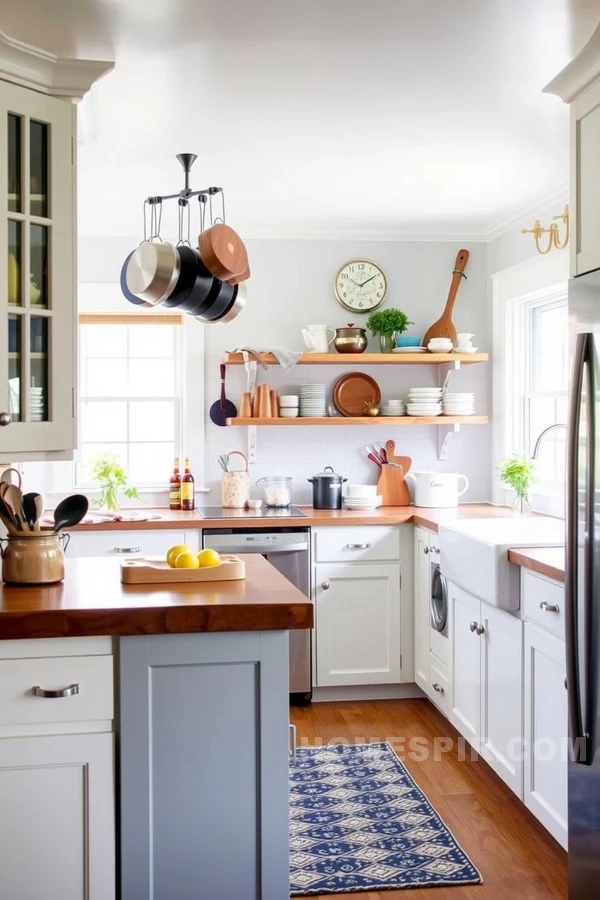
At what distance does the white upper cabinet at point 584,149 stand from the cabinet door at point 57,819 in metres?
1.83

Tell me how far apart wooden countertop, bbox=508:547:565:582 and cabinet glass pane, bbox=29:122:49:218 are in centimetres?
186

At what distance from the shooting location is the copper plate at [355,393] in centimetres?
506

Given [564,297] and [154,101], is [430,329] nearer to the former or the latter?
[564,297]

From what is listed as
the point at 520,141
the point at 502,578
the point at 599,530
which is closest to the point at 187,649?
the point at 599,530

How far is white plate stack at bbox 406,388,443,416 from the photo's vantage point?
4.91 metres

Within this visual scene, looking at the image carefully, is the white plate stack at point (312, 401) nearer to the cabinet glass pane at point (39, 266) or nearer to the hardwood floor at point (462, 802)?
the hardwood floor at point (462, 802)

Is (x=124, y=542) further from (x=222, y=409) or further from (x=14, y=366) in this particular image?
(x=14, y=366)

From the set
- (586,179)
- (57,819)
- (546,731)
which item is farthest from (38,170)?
(546,731)

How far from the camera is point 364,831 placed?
3131 millimetres

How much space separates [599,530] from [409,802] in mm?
1596

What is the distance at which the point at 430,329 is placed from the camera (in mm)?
5043

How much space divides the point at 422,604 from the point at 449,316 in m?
1.62

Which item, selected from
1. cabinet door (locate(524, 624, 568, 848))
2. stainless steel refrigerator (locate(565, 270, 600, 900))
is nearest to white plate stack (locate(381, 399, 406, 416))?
cabinet door (locate(524, 624, 568, 848))

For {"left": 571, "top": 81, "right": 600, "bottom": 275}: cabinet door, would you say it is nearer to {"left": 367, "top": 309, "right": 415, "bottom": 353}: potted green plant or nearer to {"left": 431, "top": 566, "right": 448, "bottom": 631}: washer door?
{"left": 431, "top": 566, "right": 448, "bottom": 631}: washer door
